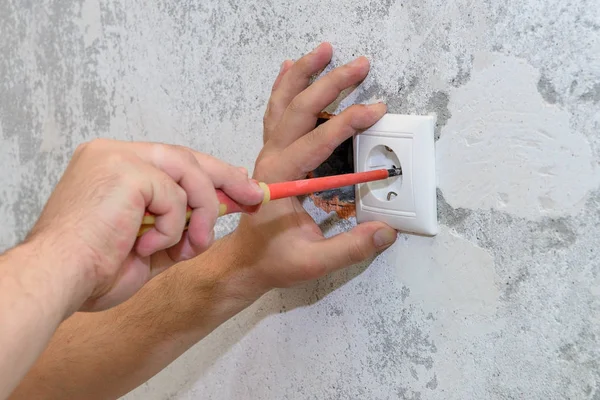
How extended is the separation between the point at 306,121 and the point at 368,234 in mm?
181

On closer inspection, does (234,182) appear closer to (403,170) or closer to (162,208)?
(162,208)

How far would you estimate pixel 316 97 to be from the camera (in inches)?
31.8

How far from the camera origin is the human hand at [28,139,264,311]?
568 mm

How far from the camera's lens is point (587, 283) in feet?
2.03

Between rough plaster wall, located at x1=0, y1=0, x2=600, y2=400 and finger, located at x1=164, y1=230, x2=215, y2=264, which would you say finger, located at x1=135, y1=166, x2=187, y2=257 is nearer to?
finger, located at x1=164, y1=230, x2=215, y2=264

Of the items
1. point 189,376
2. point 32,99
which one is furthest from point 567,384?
point 32,99

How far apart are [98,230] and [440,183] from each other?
410mm

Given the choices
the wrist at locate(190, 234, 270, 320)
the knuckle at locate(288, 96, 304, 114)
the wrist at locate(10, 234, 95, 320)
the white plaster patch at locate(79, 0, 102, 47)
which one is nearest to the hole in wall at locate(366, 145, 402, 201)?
the knuckle at locate(288, 96, 304, 114)

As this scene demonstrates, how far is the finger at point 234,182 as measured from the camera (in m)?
0.64

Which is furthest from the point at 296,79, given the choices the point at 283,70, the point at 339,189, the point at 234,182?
the point at 234,182

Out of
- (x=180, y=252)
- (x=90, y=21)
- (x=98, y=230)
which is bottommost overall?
(x=180, y=252)

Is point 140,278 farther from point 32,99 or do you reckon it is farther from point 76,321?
point 32,99

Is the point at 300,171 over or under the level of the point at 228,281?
over

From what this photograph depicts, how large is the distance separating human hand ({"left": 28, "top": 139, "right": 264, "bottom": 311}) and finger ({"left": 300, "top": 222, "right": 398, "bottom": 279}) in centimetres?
20
